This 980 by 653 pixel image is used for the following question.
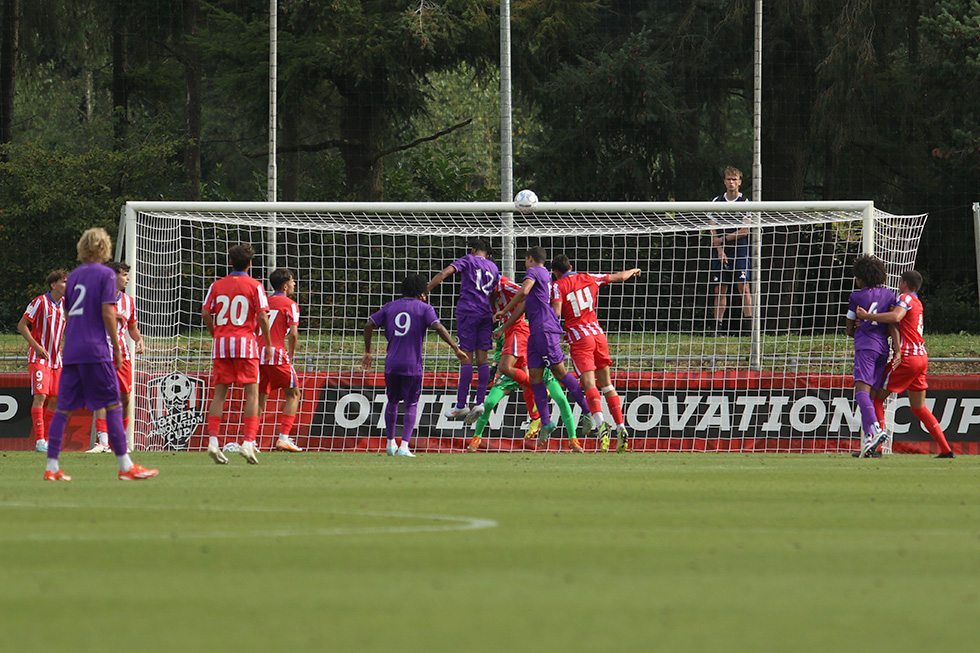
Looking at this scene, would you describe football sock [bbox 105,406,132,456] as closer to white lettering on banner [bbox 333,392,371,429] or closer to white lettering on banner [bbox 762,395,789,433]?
white lettering on banner [bbox 333,392,371,429]

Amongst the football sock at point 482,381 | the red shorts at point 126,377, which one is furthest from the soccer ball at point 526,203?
the red shorts at point 126,377

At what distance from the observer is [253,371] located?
11.9 m

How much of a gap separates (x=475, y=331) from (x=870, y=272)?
4330mm

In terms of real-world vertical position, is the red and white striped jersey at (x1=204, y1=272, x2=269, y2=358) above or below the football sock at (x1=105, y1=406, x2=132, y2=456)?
above

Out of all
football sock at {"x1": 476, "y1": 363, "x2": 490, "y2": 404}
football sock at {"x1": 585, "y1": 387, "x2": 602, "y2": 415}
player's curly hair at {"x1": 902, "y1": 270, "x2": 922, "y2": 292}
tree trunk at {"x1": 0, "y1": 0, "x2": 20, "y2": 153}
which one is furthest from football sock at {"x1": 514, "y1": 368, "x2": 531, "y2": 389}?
tree trunk at {"x1": 0, "y1": 0, "x2": 20, "y2": 153}

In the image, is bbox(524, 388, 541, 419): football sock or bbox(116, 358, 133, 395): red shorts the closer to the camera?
bbox(116, 358, 133, 395): red shorts

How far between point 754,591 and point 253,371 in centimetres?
787

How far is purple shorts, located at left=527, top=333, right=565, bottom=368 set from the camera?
13.9 metres

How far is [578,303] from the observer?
1448cm

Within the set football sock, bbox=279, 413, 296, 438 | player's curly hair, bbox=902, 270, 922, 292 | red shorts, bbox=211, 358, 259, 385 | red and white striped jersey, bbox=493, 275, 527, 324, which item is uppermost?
player's curly hair, bbox=902, 270, 922, 292

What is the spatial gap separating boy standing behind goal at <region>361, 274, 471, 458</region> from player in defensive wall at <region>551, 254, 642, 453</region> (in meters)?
1.76

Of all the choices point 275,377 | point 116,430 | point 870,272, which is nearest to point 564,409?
point 275,377

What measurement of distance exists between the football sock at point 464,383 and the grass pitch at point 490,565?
16.3 feet

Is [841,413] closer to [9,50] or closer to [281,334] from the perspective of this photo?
[281,334]
